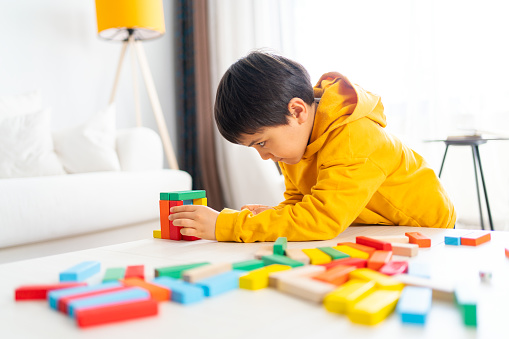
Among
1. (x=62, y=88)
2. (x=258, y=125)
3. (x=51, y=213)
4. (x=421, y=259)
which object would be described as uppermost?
(x=62, y=88)

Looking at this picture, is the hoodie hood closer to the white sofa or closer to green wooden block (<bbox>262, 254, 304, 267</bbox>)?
green wooden block (<bbox>262, 254, 304, 267</bbox>)

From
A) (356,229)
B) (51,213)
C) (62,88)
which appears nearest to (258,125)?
(356,229)

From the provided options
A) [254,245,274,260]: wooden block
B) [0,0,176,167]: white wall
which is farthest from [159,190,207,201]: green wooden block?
[0,0,176,167]: white wall

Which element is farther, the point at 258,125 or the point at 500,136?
the point at 500,136

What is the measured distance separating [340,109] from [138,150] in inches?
61.6

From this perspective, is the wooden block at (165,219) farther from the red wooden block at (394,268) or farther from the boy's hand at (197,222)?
the red wooden block at (394,268)

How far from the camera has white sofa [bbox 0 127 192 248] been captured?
1677mm

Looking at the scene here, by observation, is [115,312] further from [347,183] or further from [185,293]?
[347,183]

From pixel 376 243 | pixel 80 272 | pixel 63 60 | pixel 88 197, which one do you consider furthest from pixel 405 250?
pixel 63 60

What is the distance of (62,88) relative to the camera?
9.87 ft

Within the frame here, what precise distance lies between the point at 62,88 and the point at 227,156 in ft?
4.21

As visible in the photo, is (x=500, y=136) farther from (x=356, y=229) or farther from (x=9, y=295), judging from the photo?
(x=9, y=295)

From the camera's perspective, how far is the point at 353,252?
2.35ft

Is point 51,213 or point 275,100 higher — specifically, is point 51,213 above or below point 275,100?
below
